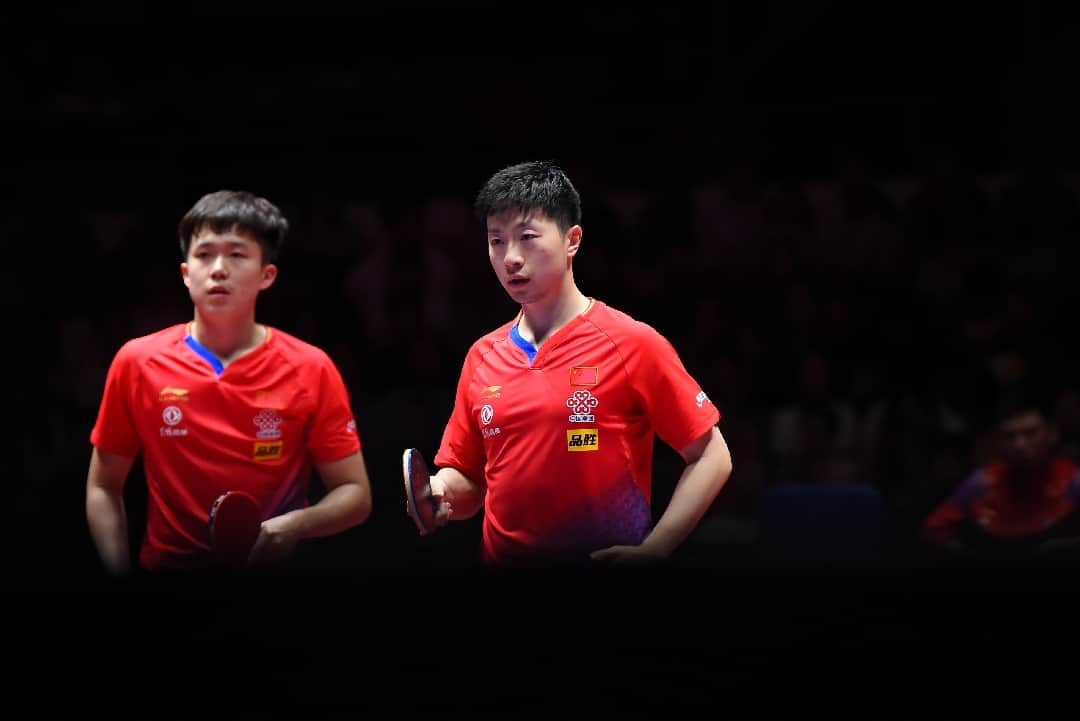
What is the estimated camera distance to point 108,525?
306 centimetres

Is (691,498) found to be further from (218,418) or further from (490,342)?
(218,418)

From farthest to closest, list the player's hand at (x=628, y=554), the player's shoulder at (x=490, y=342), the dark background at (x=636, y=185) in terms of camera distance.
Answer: the dark background at (x=636, y=185)
the player's shoulder at (x=490, y=342)
the player's hand at (x=628, y=554)

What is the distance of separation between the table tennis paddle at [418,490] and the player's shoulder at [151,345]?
0.90 meters

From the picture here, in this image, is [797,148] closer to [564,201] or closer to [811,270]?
[811,270]

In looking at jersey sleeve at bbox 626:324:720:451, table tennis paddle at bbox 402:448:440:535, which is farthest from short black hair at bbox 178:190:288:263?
jersey sleeve at bbox 626:324:720:451

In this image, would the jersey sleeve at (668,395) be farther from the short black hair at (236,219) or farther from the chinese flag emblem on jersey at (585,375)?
the short black hair at (236,219)

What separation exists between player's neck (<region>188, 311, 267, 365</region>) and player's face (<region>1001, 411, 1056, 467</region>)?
2517 mm

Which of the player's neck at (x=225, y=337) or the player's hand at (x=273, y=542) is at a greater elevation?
the player's neck at (x=225, y=337)

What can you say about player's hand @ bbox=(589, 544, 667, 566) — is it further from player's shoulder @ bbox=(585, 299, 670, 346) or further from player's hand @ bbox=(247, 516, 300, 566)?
player's hand @ bbox=(247, 516, 300, 566)

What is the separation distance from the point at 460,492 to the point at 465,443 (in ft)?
0.36

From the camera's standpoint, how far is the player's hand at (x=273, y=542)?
287 cm

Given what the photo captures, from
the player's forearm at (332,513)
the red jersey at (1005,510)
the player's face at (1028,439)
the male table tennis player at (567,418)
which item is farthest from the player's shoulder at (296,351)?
the player's face at (1028,439)

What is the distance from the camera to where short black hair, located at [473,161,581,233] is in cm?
272

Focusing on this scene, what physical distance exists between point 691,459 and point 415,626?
1191 millimetres
